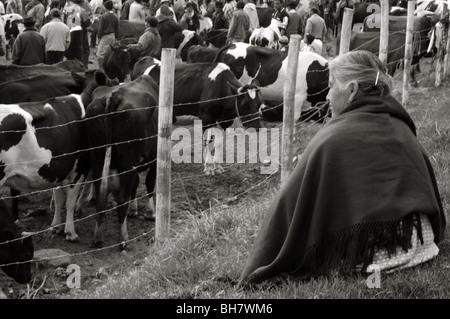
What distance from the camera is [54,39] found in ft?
51.0

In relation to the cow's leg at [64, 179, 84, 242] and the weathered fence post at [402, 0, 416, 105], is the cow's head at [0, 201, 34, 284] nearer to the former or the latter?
the cow's leg at [64, 179, 84, 242]

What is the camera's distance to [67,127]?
8727 mm

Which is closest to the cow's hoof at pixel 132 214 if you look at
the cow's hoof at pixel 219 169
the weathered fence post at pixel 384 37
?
the cow's hoof at pixel 219 169

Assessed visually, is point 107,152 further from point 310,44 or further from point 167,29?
point 167,29

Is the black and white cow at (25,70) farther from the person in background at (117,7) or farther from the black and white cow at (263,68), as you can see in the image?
the person in background at (117,7)

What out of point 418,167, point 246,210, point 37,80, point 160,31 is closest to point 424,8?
point 160,31

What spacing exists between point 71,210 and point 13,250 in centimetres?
187

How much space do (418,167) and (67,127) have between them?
5217 millimetres

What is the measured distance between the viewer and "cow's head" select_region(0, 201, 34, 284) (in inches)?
279

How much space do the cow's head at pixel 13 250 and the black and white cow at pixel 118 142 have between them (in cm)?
147

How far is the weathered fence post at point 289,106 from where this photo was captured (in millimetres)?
6852

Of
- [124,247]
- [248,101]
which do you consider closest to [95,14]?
[248,101]

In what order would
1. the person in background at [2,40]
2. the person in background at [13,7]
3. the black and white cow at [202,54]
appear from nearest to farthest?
the black and white cow at [202,54], the person in background at [2,40], the person in background at [13,7]

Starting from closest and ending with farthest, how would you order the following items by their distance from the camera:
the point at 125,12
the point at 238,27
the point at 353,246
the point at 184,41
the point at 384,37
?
the point at 353,246, the point at 384,37, the point at 238,27, the point at 184,41, the point at 125,12
